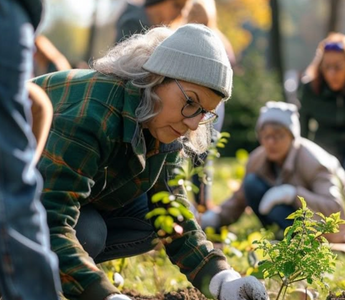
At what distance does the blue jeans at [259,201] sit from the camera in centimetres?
666

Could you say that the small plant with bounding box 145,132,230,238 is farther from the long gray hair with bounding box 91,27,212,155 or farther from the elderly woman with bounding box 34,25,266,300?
the long gray hair with bounding box 91,27,212,155

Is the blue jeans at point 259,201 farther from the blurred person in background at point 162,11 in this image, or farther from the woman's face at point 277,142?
the blurred person in background at point 162,11

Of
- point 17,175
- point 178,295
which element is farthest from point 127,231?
point 17,175

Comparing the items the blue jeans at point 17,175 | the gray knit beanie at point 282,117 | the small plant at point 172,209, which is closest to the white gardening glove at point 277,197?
the gray knit beanie at point 282,117

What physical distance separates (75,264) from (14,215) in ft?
2.26

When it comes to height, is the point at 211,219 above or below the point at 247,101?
above

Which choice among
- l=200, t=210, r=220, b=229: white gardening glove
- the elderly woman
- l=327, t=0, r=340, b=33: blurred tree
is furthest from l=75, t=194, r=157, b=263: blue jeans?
l=327, t=0, r=340, b=33: blurred tree

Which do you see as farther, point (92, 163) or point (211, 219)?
point (211, 219)

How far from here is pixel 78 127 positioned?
3.53 metres

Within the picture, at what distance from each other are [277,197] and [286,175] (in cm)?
26

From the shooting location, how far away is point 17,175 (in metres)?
2.70

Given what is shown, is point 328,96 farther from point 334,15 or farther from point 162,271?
point 334,15

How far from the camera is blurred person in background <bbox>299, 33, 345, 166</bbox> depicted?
307 inches

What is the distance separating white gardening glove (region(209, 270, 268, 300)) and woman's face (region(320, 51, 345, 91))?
4149 millimetres
